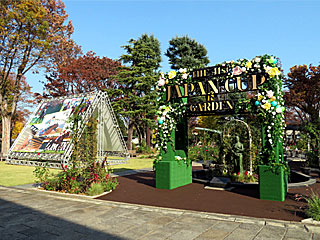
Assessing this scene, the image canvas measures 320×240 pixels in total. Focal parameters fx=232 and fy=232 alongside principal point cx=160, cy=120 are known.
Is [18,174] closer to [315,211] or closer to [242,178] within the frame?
[242,178]

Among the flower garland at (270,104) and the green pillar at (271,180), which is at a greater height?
the flower garland at (270,104)

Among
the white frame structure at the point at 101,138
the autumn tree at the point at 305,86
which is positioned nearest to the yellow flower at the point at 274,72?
the white frame structure at the point at 101,138

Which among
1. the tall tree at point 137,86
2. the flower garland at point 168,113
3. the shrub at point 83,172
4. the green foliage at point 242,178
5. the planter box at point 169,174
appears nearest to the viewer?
the shrub at point 83,172

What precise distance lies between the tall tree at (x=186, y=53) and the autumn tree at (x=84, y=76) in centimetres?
948

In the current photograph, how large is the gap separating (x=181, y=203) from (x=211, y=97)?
13.3 feet

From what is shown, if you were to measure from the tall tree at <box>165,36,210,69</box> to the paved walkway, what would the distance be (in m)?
33.0

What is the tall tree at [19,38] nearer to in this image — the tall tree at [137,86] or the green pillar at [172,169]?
the tall tree at [137,86]

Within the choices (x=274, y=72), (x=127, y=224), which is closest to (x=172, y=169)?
(x=127, y=224)

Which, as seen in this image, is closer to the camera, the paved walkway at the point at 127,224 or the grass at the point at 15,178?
the paved walkway at the point at 127,224

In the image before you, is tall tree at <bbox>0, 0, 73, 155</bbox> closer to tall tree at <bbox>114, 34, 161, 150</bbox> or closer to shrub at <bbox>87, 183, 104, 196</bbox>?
tall tree at <bbox>114, 34, 161, 150</bbox>

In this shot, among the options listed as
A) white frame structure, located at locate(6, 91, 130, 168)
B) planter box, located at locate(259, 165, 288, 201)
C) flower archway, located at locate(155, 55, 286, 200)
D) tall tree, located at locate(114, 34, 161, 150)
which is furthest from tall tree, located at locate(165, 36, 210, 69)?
planter box, located at locate(259, 165, 288, 201)

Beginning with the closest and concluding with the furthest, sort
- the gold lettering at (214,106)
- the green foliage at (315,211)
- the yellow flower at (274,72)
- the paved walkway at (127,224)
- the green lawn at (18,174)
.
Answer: the paved walkway at (127,224) → the green foliage at (315,211) → the yellow flower at (274,72) → the gold lettering at (214,106) → the green lawn at (18,174)

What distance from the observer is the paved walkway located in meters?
4.25

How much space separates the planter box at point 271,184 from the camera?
22.8 feet
